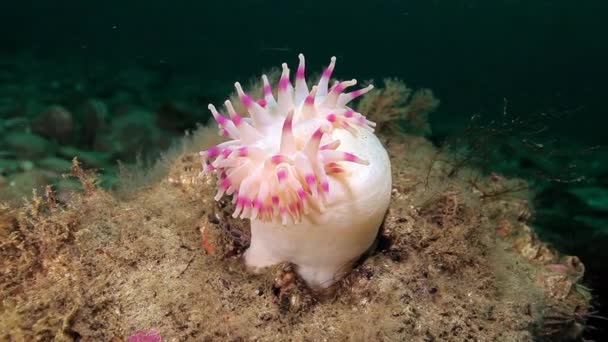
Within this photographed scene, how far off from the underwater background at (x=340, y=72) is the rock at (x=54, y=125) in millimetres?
29

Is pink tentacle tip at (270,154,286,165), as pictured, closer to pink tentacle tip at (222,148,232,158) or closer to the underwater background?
pink tentacle tip at (222,148,232,158)

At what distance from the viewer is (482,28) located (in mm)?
47406

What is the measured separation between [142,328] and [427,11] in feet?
174

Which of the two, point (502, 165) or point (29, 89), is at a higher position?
point (29, 89)

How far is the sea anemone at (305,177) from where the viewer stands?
7.32ft

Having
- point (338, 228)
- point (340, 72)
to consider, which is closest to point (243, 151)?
point (338, 228)

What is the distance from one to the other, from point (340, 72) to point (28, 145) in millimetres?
29067

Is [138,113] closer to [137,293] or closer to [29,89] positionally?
[29,89]

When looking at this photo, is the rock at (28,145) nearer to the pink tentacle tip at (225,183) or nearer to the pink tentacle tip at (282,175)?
the pink tentacle tip at (225,183)

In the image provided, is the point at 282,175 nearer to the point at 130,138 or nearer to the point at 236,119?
the point at 236,119

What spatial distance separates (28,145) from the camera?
26.6 feet

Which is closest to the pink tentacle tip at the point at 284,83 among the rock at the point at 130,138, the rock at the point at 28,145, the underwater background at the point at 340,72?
the underwater background at the point at 340,72

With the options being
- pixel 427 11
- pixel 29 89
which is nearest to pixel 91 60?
pixel 29 89

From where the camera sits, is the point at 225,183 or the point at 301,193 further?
the point at 225,183
